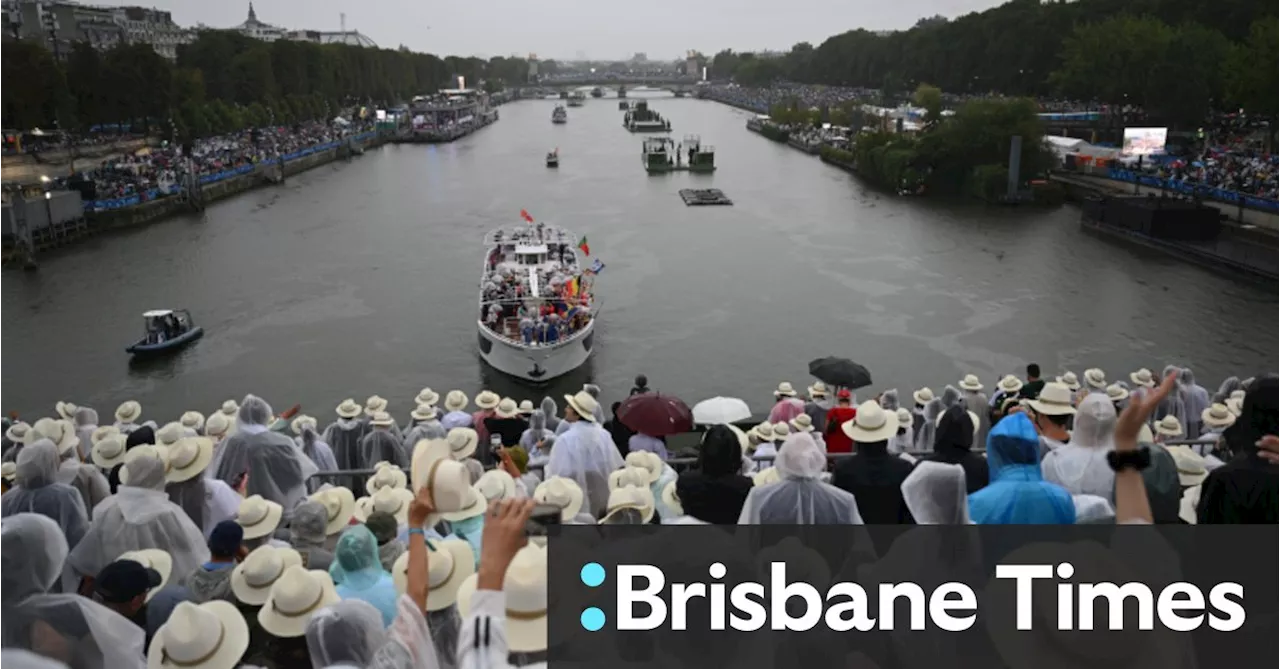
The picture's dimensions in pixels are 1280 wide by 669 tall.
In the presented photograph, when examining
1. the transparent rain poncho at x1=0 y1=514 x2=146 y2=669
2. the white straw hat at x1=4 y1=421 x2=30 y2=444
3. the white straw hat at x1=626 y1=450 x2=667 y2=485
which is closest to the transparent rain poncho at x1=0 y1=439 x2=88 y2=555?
the transparent rain poncho at x1=0 y1=514 x2=146 y2=669

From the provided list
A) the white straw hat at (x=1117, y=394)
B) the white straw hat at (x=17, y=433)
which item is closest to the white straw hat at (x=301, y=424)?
the white straw hat at (x=17, y=433)

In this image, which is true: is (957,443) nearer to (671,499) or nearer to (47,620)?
(671,499)

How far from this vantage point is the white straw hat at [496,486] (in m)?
4.70

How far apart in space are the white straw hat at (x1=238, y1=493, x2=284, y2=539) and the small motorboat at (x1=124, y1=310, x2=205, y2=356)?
18.2 metres

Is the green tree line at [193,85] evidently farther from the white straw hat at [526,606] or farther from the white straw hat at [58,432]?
the white straw hat at [526,606]

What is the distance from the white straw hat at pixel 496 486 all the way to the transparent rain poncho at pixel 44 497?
95.5 inches

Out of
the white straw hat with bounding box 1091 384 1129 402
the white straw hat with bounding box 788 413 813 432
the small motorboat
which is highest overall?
the white straw hat with bounding box 788 413 813 432

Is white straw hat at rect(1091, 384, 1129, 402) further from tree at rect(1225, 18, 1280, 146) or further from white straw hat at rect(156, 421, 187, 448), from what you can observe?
tree at rect(1225, 18, 1280, 146)

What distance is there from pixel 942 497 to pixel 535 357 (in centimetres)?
1529

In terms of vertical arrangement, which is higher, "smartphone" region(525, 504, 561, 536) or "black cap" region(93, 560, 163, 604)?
"smartphone" region(525, 504, 561, 536)

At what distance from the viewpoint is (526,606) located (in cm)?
274

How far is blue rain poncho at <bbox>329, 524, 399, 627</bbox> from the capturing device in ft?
12.0

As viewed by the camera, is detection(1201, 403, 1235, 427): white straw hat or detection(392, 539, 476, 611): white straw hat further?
detection(1201, 403, 1235, 427): white straw hat

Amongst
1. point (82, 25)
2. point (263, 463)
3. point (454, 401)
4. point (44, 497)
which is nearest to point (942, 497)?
point (263, 463)
